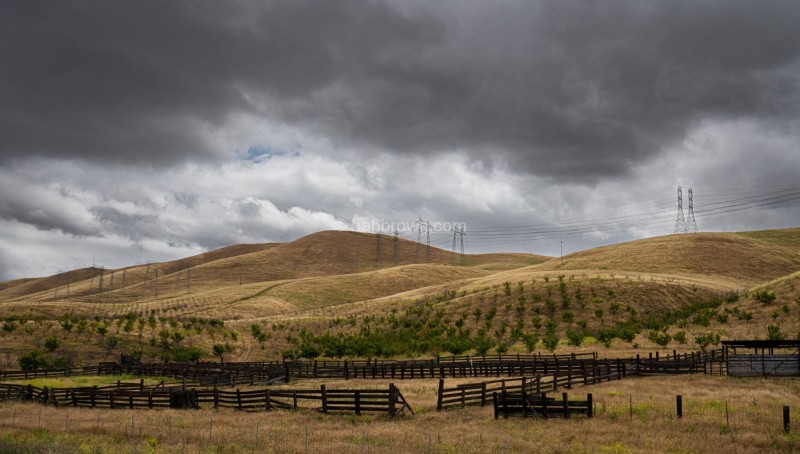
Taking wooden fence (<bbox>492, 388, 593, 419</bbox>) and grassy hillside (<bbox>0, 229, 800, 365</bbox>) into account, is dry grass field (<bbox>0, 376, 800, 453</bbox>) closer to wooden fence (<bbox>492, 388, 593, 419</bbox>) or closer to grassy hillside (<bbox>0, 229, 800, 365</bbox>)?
wooden fence (<bbox>492, 388, 593, 419</bbox>)

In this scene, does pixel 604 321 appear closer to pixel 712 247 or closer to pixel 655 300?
pixel 655 300

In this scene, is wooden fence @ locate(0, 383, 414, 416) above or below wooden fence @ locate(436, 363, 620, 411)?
below

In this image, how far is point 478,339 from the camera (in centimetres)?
8150

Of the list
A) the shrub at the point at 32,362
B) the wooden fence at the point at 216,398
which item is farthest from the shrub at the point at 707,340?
the shrub at the point at 32,362

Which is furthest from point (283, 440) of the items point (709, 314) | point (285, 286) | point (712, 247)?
point (285, 286)

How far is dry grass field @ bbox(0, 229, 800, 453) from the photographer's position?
23078 mm

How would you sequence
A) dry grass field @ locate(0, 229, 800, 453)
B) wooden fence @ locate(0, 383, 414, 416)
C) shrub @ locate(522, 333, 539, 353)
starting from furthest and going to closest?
shrub @ locate(522, 333, 539, 353)
wooden fence @ locate(0, 383, 414, 416)
dry grass field @ locate(0, 229, 800, 453)

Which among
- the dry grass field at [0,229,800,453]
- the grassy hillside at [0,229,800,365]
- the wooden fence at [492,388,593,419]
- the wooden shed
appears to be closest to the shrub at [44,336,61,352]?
the dry grass field at [0,229,800,453]

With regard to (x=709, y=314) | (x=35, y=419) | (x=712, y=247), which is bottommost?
(x=35, y=419)

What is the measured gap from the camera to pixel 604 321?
8638 cm

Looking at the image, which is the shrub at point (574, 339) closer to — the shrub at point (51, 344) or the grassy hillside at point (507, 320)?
the grassy hillside at point (507, 320)

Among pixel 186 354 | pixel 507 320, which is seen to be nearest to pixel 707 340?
pixel 507 320

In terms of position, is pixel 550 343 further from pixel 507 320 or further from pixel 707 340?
pixel 507 320

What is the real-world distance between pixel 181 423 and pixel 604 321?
71.2 m
